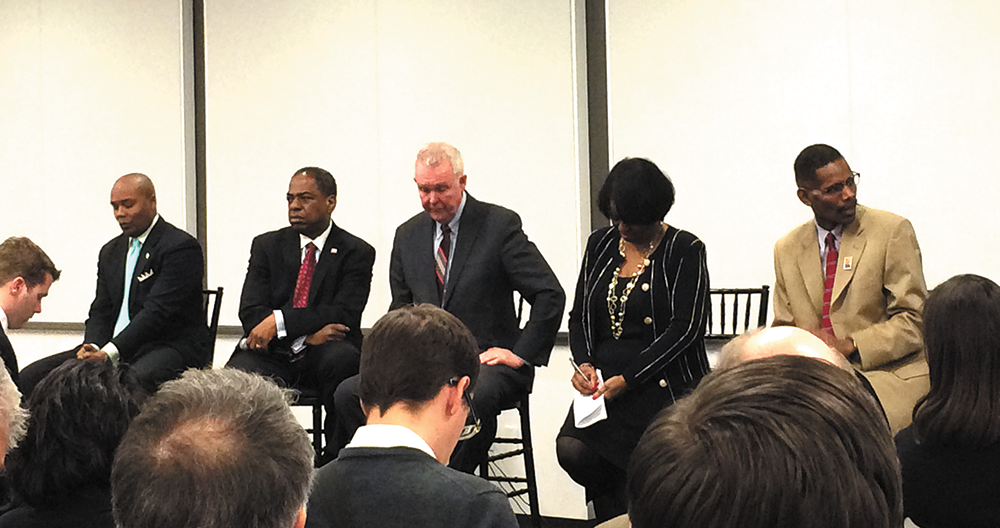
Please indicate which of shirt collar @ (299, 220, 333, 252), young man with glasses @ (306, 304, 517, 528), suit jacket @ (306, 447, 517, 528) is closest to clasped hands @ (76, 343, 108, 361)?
shirt collar @ (299, 220, 333, 252)

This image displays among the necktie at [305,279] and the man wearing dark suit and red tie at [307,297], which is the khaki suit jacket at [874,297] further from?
the necktie at [305,279]

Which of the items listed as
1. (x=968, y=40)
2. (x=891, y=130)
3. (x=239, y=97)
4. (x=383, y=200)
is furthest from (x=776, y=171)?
(x=239, y=97)

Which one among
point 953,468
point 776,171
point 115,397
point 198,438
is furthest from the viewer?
point 776,171

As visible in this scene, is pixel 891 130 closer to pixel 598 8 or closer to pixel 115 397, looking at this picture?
pixel 598 8

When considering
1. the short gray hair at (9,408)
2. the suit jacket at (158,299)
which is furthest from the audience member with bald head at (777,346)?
the suit jacket at (158,299)

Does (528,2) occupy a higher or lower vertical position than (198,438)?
higher

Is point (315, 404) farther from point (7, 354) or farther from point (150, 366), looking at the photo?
point (7, 354)

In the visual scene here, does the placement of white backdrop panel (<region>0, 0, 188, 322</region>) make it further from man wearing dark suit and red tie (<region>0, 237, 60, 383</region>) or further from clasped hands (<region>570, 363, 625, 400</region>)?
clasped hands (<region>570, 363, 625, 400</region>)

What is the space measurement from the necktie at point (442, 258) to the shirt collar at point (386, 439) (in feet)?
6.45

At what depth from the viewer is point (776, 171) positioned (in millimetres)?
3980

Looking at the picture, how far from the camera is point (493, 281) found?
369 centimetres

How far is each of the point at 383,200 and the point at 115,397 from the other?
3023 mm

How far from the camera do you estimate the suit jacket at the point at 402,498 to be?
1.53m

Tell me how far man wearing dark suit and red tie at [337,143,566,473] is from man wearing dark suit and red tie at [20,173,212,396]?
100 cm
